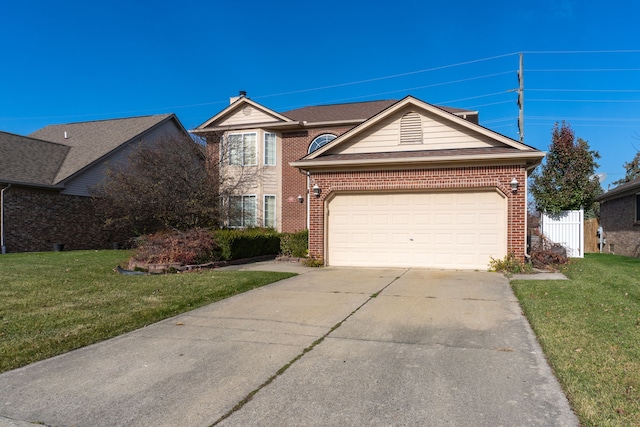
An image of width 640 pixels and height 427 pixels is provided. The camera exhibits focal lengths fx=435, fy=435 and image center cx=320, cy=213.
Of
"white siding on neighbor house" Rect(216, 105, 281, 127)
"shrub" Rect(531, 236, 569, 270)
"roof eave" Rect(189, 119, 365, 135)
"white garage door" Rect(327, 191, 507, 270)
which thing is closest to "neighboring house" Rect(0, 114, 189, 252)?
"roof eave" Rect(189, 119, 365, 135)

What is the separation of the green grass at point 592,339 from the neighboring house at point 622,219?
33.7 feet

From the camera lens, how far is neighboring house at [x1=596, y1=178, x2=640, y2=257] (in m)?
18.0

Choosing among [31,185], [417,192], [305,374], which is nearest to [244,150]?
[31,185]

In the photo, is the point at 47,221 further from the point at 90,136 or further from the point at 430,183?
the point at 430,183

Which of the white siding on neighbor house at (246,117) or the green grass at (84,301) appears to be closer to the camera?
the green grass at (84,301)

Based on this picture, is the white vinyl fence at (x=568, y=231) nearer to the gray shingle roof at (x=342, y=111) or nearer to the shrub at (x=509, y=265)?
the gray shingle roof at (x=342, y=111)

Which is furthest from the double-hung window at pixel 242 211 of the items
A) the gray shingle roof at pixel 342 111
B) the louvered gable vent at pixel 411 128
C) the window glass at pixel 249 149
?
the louvered gable vent at pixel 411 128

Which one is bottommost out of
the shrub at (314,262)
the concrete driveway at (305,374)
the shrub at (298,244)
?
the concrete driveway at (305,374)

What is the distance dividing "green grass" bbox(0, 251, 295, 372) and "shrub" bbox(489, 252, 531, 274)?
18.2ft

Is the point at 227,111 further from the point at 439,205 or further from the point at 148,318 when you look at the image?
the point at 148,318

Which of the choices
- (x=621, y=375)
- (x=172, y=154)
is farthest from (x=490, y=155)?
(x=172, y=154)

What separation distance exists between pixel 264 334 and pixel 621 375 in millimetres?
3960

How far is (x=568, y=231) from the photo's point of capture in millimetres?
16844

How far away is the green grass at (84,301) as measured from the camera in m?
5.42
